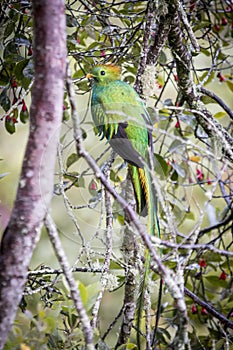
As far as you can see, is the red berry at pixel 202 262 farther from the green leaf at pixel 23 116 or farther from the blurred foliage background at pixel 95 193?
the green leaf at pixel 23 116

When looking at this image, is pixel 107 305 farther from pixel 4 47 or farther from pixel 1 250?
pixel 1 250

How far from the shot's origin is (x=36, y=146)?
599 mm

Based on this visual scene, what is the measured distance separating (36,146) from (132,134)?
422 mm

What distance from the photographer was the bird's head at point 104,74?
3.76 ft

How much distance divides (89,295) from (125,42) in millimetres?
904

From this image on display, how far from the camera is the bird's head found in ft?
3.76

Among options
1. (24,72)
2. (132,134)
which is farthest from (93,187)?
(24,72)

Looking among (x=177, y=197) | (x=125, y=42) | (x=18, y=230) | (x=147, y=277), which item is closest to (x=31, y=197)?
(x=18, y=230)

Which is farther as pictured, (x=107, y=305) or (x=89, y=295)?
(x=107, y=305)

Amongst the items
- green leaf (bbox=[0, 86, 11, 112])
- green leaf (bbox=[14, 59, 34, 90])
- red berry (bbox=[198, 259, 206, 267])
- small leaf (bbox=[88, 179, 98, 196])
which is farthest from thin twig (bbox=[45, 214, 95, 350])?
red berry (bbox=[198, 259, 206, 267])

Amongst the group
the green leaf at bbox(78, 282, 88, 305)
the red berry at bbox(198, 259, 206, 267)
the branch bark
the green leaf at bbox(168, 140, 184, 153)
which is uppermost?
the green leaf at bbox(168, 140, 184, 153)

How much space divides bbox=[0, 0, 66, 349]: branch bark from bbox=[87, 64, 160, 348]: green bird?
0.33 metres

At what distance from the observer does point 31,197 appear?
0.60 meters

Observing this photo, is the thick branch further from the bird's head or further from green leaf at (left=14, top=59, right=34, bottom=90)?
green leaf at (left=14, top=59, right=34, bottom=90)
